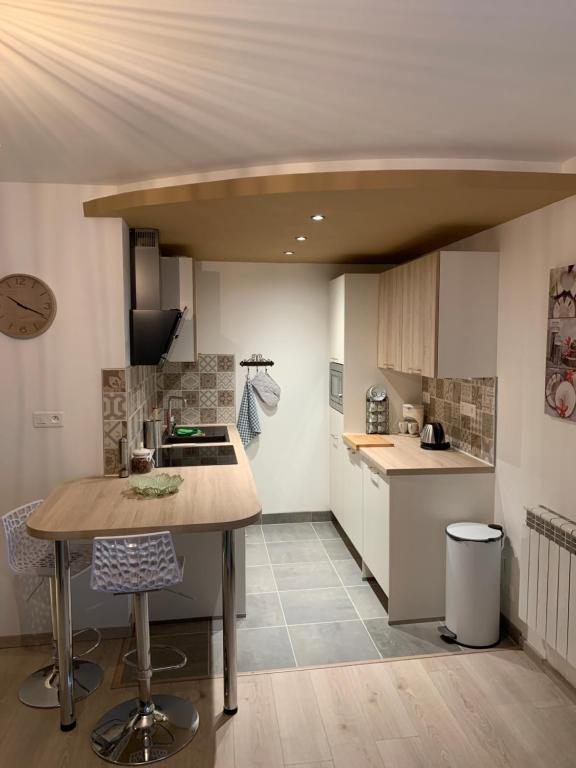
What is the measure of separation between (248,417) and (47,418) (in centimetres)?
205

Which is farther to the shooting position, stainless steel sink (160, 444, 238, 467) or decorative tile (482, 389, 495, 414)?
stainless steel sink (160, 444, 238, 467)

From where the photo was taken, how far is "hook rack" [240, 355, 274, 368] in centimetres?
481

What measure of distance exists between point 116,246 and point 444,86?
187 centimetres

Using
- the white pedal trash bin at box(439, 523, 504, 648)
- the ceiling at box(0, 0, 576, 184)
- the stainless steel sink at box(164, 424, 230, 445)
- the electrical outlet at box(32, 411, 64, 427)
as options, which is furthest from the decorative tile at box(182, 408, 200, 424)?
the ceiling at box(0, 0, 576, 184)

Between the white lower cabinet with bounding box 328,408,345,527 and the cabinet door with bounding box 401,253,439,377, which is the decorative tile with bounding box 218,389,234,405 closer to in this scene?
the white lower cabinet with bounding box 328,408,345,527

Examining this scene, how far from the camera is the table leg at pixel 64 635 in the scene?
2.32 metres

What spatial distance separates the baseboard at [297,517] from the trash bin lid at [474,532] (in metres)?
1.96

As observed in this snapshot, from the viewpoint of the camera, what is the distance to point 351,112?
6.33 feet

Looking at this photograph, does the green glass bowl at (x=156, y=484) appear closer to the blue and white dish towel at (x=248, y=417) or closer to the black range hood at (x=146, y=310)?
the black range hood at (x=146, y=310)

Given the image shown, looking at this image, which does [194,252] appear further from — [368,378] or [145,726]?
[145,726]

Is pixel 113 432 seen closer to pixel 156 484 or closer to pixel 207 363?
pixel 156 484

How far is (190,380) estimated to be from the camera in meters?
4.80

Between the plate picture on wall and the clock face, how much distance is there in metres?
2.48

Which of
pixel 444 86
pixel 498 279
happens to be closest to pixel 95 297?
pixel 444 86
